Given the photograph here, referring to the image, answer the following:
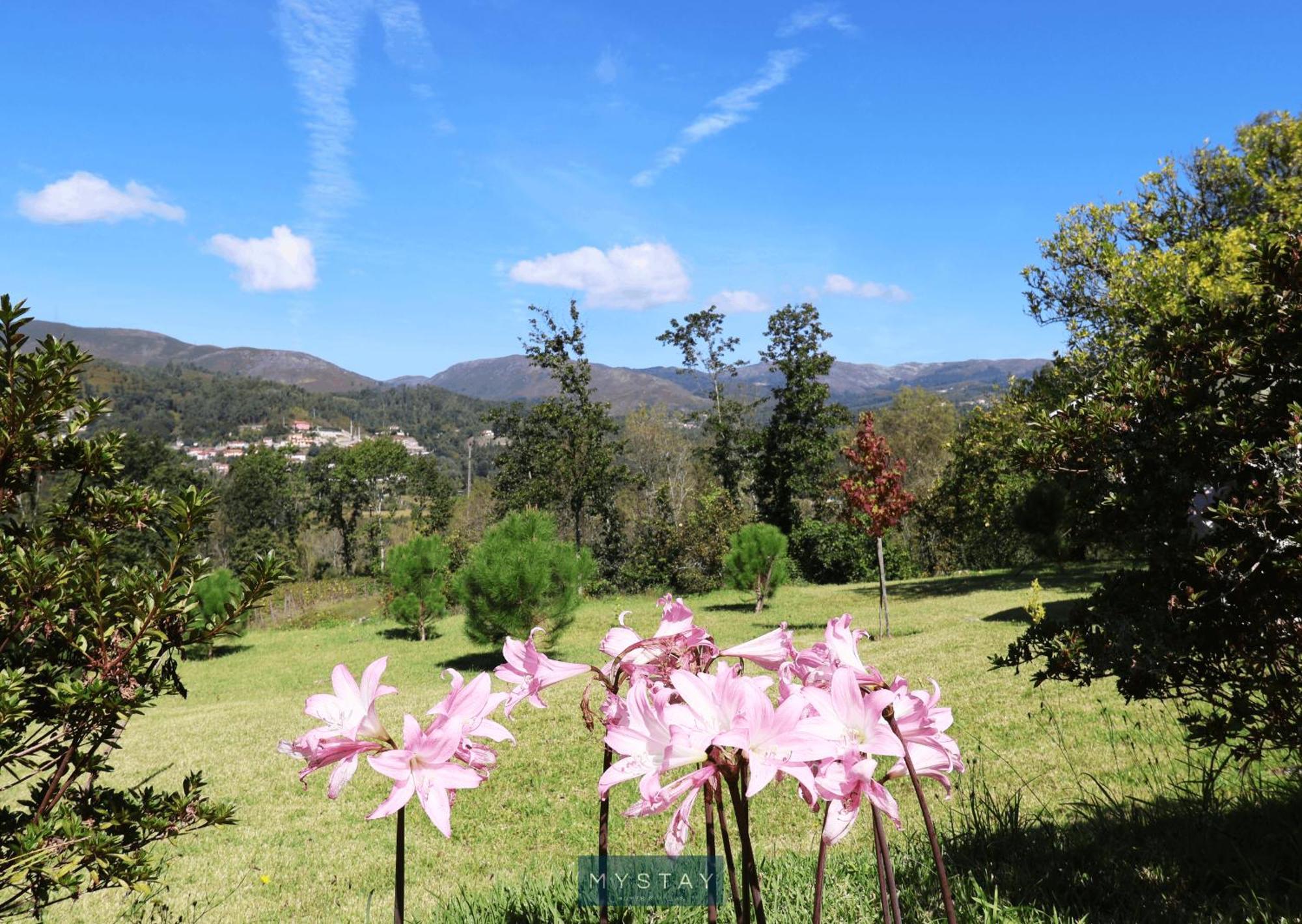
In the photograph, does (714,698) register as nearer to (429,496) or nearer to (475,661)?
(475,661)

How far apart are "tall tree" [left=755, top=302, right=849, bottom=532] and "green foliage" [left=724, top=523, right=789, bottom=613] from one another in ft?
22.4

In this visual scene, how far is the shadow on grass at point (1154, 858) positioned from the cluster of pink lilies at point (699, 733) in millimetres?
1688

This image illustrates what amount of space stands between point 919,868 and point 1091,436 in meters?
1.53

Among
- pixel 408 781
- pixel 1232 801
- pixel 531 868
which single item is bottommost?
pixel 531 868

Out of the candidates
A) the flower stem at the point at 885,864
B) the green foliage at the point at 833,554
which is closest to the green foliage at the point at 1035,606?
the flower stem at the point at 885,864

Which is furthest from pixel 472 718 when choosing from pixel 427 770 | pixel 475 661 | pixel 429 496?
pixel 429 496

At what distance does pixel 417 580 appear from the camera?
15414mm

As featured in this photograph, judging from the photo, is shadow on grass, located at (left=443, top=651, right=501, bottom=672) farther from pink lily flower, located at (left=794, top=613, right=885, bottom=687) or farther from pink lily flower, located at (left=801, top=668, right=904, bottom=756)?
pink lily flower, located at (left=801, top=668, right=904, bottom=756)

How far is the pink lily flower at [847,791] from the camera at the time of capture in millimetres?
817

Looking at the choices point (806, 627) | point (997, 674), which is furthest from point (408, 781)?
point (806, 627)

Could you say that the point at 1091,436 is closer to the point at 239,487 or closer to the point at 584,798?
the point at 584,798

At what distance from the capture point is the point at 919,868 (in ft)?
8.43

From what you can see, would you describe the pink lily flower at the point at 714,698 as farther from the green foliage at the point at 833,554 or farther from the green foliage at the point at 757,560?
the green foliage at the point at 833,554

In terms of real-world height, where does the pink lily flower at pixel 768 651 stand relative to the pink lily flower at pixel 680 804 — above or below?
above
